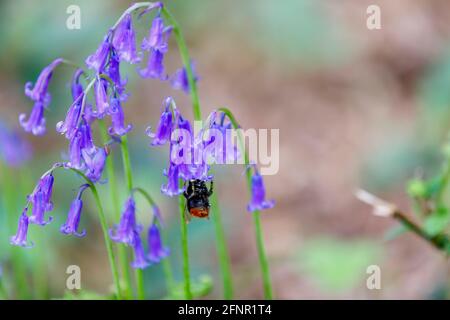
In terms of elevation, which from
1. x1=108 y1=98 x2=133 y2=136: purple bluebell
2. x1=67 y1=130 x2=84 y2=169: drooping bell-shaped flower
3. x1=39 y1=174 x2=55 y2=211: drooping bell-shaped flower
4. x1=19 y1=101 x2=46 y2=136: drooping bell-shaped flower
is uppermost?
x1=19 y1=101 x2=46 y2=136: drooping bell-shaped flower

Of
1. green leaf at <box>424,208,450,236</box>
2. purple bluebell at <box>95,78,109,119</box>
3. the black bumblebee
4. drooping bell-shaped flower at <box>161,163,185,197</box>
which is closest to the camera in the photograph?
purple bluebell at <box>95,78,109,119</box>

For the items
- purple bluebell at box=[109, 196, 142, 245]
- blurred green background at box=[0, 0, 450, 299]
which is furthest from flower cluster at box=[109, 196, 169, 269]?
blurred green background at box=[0, 0, 450, 299]

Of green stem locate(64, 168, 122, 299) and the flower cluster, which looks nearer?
green stem locate(64, 168, 122, 299)

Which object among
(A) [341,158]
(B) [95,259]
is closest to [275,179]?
(A) [341,158]

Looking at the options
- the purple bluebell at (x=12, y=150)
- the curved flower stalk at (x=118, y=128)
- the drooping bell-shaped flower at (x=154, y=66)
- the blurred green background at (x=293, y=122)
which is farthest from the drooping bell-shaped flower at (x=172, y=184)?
the purple bluebell at (x=12, y=150)

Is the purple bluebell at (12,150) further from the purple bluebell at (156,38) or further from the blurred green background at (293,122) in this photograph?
the purple bluebell at (156,38)

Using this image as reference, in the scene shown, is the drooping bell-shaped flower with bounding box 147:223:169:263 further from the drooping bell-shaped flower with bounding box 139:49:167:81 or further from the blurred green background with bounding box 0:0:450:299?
the blurred green background with bounding box 0:0:450:299
